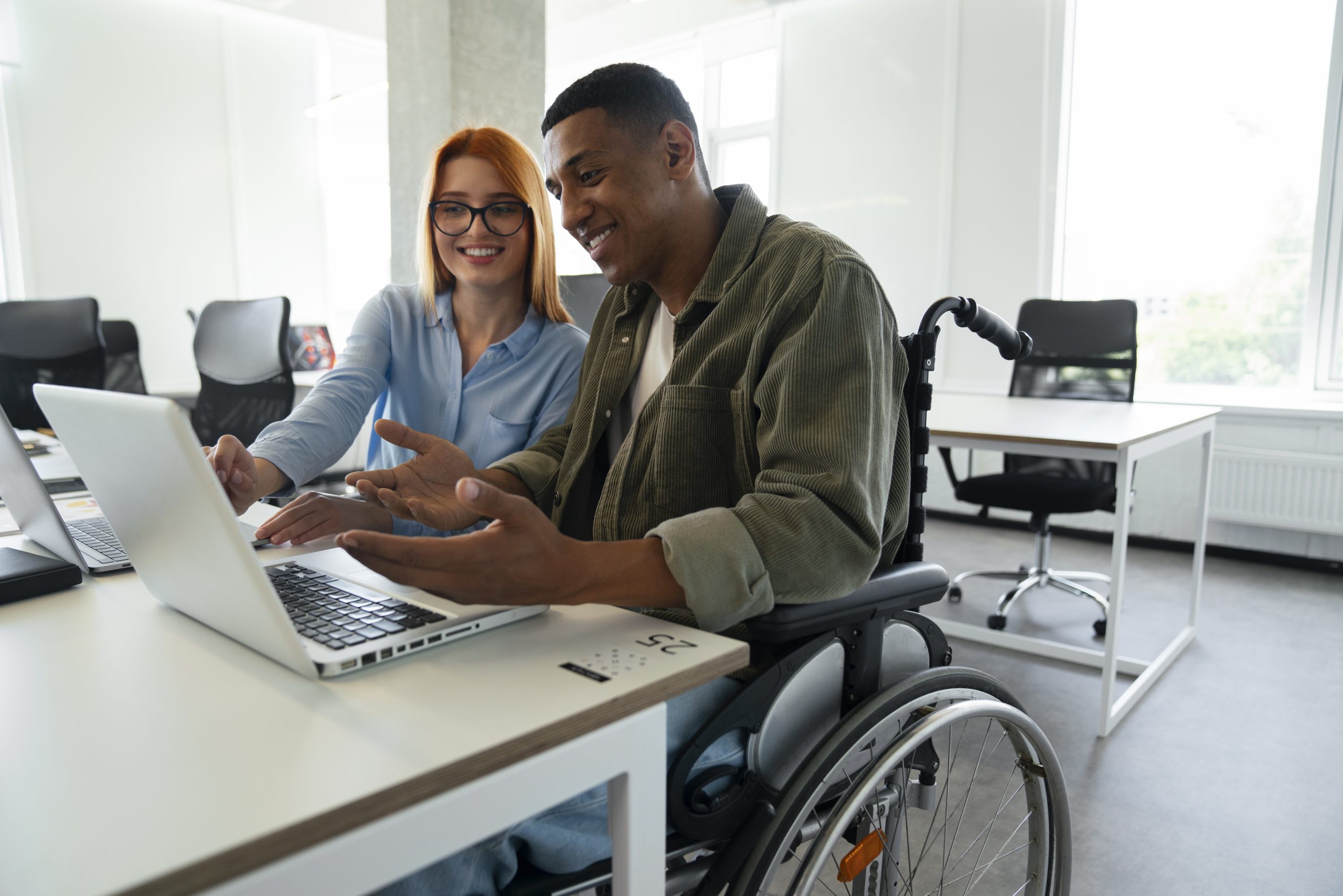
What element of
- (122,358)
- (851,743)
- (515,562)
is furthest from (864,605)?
(122,358)

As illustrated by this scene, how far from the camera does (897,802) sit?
1.04 m

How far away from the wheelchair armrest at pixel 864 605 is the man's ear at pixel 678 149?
0.59 m

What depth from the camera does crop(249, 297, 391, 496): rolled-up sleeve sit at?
4.51 feet

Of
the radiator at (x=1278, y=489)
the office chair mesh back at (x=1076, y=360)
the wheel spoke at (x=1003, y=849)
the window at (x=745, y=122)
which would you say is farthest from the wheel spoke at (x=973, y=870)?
the window at (x=745, y=122)

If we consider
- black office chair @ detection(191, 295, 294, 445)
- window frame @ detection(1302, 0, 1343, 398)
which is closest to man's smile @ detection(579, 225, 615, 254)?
black office chair @ detection(191, 295, 294, 445)

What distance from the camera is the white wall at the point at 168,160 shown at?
521 cm

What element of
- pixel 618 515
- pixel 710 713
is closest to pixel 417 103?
pixel 618 515

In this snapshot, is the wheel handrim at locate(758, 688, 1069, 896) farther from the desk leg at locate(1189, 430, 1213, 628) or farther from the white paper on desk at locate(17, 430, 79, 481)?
the desk leg at locate(1189, 430, 1213, 628)

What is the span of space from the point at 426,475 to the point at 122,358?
347 cm

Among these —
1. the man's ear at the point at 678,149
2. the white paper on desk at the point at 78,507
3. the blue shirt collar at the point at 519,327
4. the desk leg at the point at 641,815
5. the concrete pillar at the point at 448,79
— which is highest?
the concrete pillar at the point at 448,79

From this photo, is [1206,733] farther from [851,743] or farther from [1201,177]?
[1201,177]

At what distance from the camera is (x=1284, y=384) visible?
156 inches

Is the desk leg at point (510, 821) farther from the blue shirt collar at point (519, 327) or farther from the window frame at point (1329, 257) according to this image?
the window frame at point (1329, 257)

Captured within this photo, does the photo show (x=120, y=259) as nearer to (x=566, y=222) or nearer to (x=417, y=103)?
(x=417, y=103)
